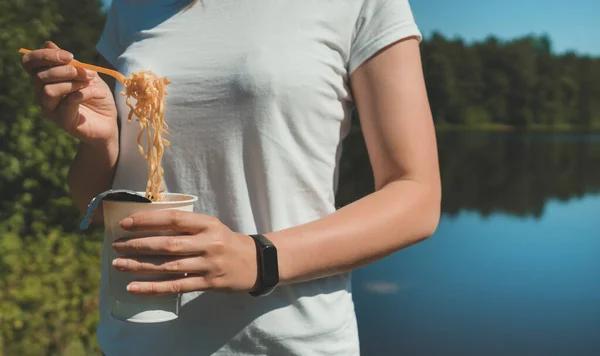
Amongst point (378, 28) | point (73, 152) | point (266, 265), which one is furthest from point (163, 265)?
point (73, 152)

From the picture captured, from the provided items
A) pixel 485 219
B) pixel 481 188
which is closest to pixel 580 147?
pixel 481 188

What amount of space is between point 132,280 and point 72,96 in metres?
0.42

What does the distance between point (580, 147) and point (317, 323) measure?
100 feet

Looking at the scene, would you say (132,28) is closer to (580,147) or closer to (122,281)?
(122,281)

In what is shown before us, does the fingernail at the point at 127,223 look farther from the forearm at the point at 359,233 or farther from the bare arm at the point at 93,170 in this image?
the bare arm at the point at 93,170

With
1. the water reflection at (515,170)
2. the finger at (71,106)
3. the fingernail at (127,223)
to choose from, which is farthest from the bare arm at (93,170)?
the water reflection at (515,170)

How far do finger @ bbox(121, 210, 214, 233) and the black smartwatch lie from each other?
0.35 feet

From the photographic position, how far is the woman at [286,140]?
1325mm

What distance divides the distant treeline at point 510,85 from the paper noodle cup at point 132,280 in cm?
1405

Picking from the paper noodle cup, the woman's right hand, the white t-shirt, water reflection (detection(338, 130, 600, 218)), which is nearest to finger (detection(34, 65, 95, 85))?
the woman's right hand

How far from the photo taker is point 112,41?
1.68 meters

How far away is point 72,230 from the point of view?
206 inches

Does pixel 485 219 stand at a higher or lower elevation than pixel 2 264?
lower

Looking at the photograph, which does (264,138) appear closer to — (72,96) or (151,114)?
(151,114)
